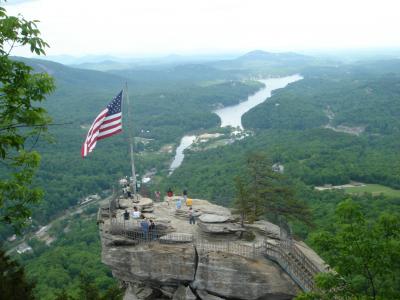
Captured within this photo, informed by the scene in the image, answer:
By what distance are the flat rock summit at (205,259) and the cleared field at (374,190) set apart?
175ft

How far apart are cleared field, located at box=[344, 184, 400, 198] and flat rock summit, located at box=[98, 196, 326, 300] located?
53365 mm

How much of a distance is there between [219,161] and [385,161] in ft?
128

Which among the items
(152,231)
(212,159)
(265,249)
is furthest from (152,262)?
(212,159)

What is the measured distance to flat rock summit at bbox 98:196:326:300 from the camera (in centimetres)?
2055

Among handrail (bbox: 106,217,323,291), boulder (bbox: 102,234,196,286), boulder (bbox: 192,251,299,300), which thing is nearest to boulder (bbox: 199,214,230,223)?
handrail (bbox: 106,217,323,291)

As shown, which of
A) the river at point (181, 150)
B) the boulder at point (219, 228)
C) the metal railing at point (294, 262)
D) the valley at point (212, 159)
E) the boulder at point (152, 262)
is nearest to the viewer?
the metal railing at point (294, 262)

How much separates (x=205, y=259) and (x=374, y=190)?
62224mm

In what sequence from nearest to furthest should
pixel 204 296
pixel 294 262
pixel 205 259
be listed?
1. pixel 294 262
2. pixel 204 296
3. pixel 205 259

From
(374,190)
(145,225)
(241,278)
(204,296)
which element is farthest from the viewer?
(374,190)

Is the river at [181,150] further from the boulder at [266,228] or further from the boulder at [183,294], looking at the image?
the boulder at [183,294]

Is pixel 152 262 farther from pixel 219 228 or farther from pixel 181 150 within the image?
pixel 181 150

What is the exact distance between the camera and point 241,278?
2069 centimetres

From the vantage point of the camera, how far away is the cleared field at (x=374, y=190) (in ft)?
236

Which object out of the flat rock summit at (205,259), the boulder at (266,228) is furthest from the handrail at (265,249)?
the boulder at (266,228)
